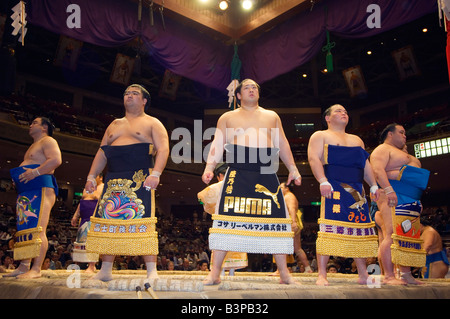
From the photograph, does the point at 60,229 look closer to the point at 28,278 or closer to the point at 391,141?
the point at 28,278

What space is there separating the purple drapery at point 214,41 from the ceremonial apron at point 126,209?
276 centimetres

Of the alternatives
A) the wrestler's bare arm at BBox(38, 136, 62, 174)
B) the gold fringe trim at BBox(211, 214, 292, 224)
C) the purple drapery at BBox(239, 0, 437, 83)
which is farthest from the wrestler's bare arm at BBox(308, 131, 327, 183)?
the purple drapery at BBox(239, 0, 437, 83)

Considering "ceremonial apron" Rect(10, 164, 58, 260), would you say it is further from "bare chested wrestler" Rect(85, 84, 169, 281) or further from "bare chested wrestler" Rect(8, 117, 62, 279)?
"bare chested wrestler" Rect(85, 84, 169, 281)

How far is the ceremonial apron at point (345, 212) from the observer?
2.91 meters

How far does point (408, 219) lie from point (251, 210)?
134 centimetres

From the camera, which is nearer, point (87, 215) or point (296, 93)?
point (87, 215)

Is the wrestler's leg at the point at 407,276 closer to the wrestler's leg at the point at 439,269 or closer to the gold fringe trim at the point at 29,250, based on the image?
the wrestler's leg at the point at 439,269

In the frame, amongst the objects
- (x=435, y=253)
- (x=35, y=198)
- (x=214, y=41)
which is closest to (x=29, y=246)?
(x=35, y=198)

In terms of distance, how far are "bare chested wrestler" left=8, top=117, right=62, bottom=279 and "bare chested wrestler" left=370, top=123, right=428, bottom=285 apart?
2691mm

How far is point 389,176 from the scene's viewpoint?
133 inches

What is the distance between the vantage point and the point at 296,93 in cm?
1700

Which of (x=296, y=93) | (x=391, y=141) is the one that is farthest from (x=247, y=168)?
(x=296, y=93)

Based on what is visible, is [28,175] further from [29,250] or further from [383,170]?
[383,170]
